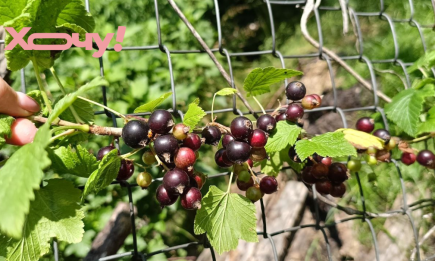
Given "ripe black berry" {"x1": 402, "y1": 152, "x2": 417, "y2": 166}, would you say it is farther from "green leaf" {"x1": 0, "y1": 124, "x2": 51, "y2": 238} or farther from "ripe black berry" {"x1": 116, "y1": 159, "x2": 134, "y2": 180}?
"green leaf" {"x1": 0, "y1": 124, "x2": 51, "y2": 238}

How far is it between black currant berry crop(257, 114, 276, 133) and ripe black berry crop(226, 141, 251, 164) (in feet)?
0.23

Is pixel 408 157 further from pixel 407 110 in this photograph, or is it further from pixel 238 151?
pixel 238 151

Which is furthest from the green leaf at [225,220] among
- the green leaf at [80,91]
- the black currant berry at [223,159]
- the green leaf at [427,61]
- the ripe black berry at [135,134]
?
the green leaf at [427,61]

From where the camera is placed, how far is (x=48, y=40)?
0.61 m

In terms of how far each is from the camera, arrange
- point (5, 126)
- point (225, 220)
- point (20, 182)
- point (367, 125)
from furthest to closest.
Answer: point (367, 125) → point (225, 220) → point (5, 126) → point (20, 182)

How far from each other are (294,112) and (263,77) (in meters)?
0.09

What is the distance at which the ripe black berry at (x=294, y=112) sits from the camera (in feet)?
2.23

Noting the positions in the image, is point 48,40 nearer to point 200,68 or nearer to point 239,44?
point 200,68

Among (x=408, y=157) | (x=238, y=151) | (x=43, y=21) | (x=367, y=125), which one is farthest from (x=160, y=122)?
(x=408, y=157)

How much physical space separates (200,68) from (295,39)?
1.21 metres

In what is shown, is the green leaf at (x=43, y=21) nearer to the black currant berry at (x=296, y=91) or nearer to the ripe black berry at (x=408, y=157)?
the black currant berry at (x=296, y=91)

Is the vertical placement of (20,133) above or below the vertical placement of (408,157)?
above

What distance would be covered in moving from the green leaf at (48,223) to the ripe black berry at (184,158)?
0.17 m

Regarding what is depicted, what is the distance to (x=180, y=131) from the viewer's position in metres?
0.56
